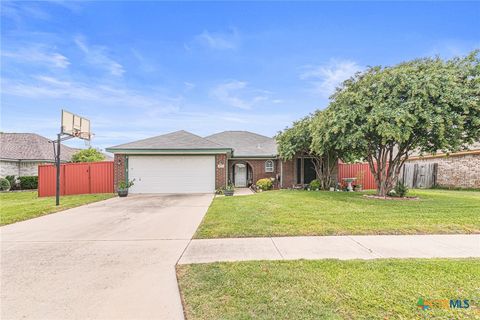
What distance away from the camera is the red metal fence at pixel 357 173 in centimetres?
1736

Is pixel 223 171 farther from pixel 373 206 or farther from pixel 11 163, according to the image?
pixel 11 163

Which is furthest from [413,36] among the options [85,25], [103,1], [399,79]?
[85,25]

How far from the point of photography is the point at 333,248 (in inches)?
177

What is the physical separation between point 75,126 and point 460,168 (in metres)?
22.6

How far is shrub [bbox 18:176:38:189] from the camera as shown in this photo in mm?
18600

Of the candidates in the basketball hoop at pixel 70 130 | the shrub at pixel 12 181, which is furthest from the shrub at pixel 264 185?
the shrub at pixel 12 181

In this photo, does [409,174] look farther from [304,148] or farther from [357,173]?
[304,148]

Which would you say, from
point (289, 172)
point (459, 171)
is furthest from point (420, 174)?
point (289, 172)

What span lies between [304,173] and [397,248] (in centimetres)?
1278

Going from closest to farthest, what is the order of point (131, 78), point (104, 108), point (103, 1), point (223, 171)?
point (103, 1) < point (223, 171) < point (131, 78) < point (104, 108)

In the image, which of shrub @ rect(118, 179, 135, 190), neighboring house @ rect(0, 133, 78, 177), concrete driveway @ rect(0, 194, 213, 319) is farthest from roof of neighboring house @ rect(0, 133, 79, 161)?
concrete driveway @ rect(0, 194, 213, 319)

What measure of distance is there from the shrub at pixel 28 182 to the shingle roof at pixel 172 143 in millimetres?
10294

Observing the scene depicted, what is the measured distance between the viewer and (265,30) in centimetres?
1147

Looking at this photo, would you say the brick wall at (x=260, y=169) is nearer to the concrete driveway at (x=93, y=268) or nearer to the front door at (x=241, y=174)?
the front door at (x=241, y=174)
